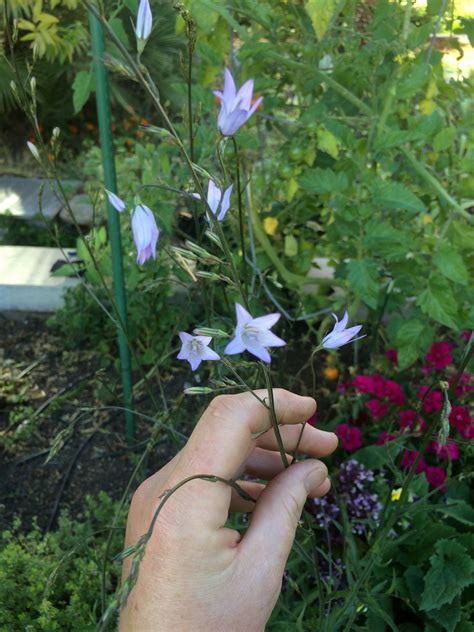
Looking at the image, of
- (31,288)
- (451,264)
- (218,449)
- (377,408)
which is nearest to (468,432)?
(377,408)

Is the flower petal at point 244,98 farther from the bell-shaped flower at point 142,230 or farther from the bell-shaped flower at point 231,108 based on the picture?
the bell-shaped flower at point 142,230

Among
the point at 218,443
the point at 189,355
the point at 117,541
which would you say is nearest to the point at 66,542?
the point at 117,541

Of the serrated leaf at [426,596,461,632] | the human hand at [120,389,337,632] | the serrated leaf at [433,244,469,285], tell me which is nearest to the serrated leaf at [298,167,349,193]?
the serrated leaf at [433,244,469,285]

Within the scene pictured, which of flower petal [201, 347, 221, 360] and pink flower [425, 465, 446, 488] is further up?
flower petal [201, 347, 221, 360]

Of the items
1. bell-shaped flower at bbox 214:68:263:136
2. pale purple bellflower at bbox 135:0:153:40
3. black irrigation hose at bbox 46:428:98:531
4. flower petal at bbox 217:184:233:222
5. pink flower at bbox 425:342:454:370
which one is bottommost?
black irrigation hose at bbox 46:428:98:531

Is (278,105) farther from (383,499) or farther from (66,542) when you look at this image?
(66,542)

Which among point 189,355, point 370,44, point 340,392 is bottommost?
point 340,392

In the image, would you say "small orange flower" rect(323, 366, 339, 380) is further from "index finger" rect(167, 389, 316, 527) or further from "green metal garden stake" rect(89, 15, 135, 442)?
"index finger" rect(167, 389, 316, 527)

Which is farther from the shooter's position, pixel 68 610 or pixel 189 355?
pixel 68 610
